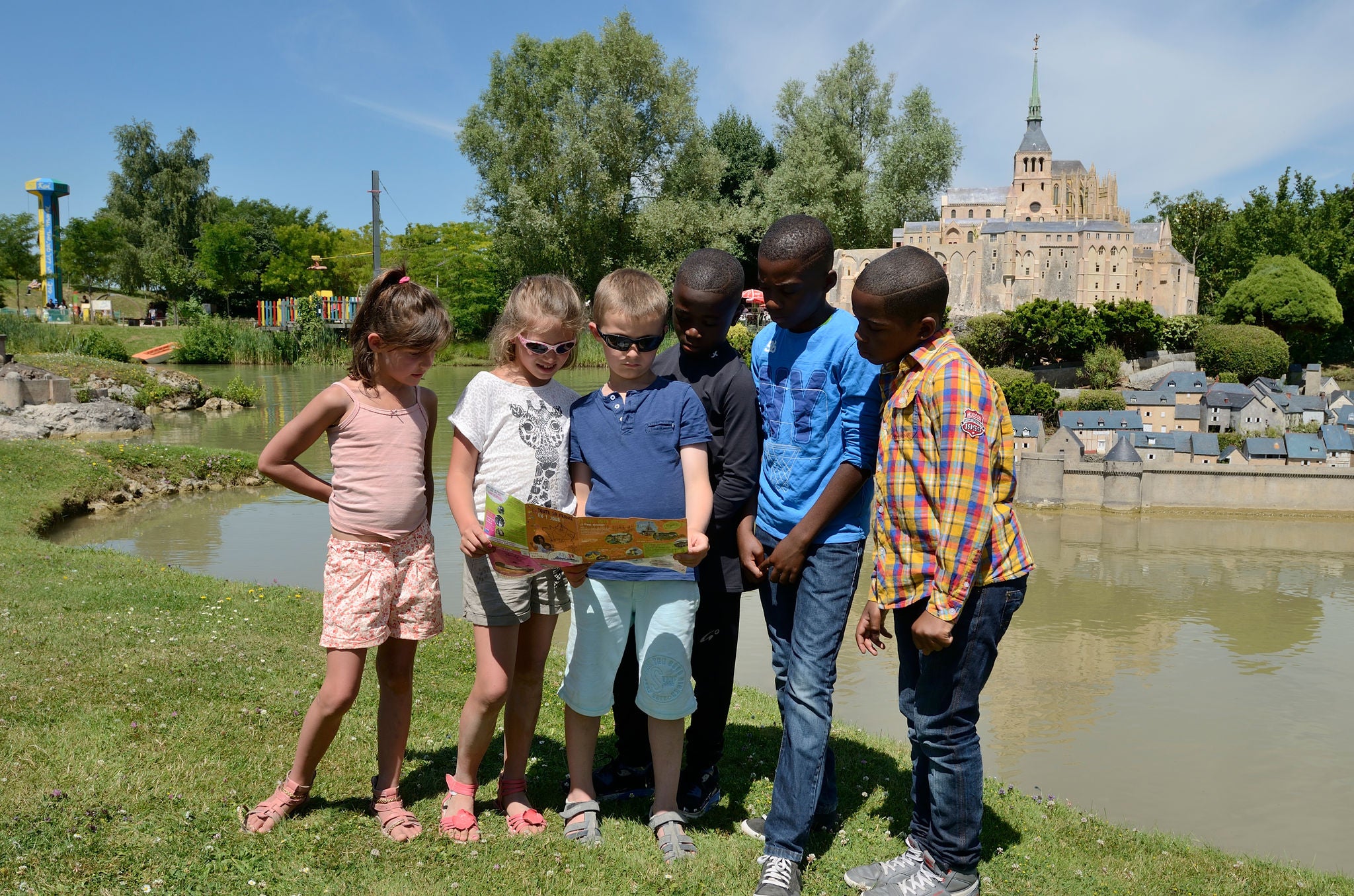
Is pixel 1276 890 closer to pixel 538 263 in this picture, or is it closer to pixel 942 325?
pixel 942 325

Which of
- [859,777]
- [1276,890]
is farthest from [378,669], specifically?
[1276,890]

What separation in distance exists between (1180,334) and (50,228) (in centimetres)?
5356

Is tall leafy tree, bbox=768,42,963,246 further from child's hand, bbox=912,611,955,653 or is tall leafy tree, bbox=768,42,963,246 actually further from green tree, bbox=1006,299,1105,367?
child's hand, bbox=912,611,955,653

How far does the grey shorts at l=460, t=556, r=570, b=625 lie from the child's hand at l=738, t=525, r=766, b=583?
65 centimetres

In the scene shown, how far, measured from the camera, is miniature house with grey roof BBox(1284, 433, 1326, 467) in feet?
98.4

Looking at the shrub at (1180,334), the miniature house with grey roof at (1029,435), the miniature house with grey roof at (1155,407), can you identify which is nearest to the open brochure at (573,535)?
the miniature house with grey roof at (1029,435)

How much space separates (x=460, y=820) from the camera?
3.14m

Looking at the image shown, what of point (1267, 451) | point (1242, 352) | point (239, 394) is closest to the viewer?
point (239, 394)

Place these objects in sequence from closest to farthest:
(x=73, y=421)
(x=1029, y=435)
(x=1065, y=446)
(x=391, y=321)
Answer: (x=391, y=321) < (x=73, y=421) < (x=1065, y=446) < (x=1029, y=435)

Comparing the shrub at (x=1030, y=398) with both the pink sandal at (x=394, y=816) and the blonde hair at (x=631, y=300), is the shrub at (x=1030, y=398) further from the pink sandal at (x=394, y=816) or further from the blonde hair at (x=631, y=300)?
the pink sandal at (x=394, y=816)

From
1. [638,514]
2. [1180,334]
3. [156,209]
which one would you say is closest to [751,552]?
[638,514]

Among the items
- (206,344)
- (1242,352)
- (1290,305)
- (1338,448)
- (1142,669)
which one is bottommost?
(1142,669)

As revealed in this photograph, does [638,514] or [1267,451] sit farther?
[1267,451]

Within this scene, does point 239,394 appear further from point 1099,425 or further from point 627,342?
point 627,342
